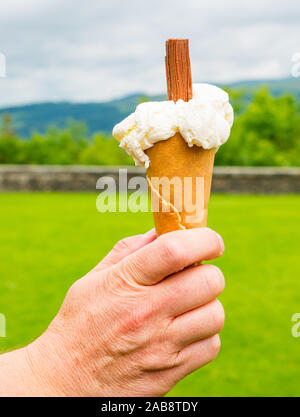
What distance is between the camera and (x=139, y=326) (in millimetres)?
1255

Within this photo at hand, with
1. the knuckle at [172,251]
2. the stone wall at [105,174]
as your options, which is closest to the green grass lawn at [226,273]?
the stone wall at [105,174]

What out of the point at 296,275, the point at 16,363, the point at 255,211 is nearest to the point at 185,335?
the point at 16,363

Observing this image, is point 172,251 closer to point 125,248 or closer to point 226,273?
point 125,248

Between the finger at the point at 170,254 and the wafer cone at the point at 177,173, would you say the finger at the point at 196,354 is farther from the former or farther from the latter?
the wafer cone at the point at 177,173

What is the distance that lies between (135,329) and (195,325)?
0.51 ft

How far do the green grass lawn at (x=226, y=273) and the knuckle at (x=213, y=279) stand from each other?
2248 millimetres

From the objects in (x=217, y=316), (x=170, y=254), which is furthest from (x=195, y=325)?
(x=170, y=254)

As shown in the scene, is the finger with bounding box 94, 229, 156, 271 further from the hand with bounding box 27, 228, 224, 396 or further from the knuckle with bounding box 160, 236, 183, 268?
the knuckle with bounding box 160, 236, 183, 268

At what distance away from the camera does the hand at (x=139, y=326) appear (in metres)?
1.24

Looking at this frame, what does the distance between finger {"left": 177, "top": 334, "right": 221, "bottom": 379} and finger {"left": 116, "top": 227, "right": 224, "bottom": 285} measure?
0.22m

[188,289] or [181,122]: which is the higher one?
[181,122]

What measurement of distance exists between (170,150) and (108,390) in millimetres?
676

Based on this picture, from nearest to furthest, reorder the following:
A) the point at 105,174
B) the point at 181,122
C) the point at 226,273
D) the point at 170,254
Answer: the point at 170,254 < the point at 181,122 < the point at 226,273 < the point at 105,174

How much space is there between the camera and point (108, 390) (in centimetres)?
131
